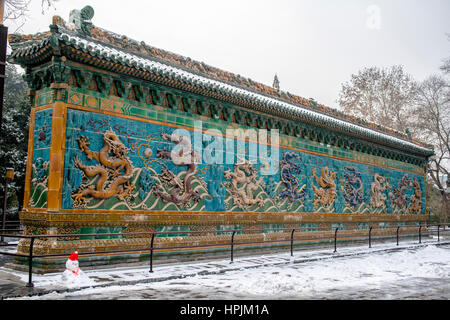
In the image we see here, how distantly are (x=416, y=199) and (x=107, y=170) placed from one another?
20.0 m

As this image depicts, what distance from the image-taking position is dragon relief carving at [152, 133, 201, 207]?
13.0m

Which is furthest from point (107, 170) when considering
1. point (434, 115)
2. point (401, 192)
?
point (434, 115)

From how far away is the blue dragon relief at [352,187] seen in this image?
67.2 feet

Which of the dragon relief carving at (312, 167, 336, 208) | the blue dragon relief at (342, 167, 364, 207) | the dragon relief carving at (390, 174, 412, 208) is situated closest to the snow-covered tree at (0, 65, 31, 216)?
the dragon relief carving at (312, 167, 336, 208)

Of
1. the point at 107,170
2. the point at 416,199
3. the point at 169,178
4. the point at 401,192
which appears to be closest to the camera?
the point at 107,170

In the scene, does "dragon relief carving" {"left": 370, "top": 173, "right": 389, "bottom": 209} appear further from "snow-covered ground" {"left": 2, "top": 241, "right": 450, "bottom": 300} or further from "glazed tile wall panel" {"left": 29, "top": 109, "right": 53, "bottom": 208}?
"glazed tile wall panel" {"left": 29, "top": 109, "right": 53, "bottom": 208}

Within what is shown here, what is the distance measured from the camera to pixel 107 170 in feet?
38.1

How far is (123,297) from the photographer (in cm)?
775

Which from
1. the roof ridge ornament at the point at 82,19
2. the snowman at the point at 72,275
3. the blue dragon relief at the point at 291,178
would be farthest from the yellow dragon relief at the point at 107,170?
the blue dragon relief at the point at 291,178

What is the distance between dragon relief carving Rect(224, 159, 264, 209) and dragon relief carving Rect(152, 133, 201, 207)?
1.55 metres

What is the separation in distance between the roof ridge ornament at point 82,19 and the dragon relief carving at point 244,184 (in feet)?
19.9

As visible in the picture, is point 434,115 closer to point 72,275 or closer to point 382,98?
point 382,98
